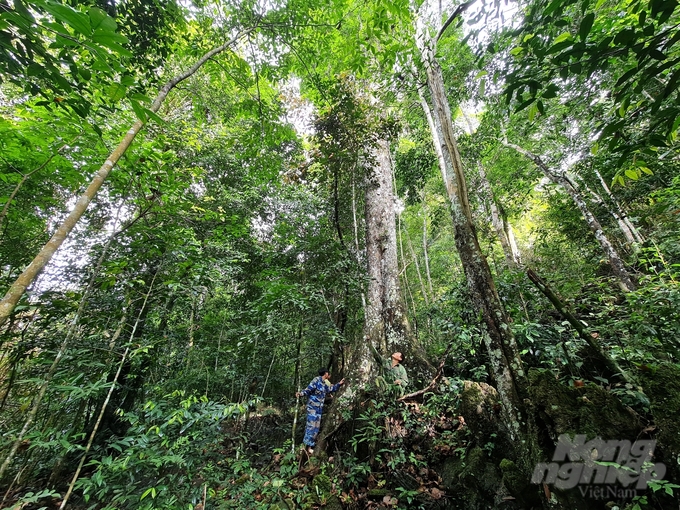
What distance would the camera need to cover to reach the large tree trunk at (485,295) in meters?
2.49

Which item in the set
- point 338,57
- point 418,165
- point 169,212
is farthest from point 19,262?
point 418,165

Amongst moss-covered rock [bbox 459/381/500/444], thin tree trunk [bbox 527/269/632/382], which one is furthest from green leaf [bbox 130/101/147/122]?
moss-covered rock [bbox 459/381/500/444]

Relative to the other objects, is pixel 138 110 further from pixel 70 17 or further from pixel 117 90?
pixel 70 17

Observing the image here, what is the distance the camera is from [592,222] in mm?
6820

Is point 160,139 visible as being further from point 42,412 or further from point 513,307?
point 513,307

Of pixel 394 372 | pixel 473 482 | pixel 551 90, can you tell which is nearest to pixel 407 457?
pixel 473 482

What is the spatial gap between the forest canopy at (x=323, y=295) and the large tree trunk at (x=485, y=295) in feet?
0.07

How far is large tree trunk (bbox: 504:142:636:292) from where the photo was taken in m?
5.99

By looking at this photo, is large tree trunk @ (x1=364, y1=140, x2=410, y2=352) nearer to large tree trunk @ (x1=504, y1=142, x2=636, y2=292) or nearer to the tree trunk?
the tree trunk

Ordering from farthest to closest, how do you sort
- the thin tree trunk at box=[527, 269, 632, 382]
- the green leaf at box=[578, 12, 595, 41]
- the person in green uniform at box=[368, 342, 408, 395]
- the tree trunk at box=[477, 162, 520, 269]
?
the tree trunk at box=[477, 162, 520, 269]
the person in green uniform at box=[368, 342, 408, 395]
the thin tree trunk at box=[527, 269, 632, 382]
the green leaf at box=[578, 12, 595, 41]

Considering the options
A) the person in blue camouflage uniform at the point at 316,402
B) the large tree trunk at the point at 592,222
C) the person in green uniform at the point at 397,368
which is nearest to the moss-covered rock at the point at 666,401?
the person in green uniform at the point at 397,368

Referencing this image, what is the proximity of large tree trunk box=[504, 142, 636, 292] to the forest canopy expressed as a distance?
0.36 feet

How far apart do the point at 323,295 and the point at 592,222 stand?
7060 mm

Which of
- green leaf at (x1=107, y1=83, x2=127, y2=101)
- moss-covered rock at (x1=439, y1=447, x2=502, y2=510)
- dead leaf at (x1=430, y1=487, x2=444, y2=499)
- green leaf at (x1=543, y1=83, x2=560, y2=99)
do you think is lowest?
dead leaf at (x1=430, y1=487, x2=444, y2=499)
